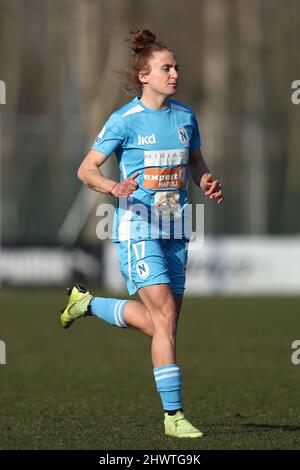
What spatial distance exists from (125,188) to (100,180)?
36 centimetres

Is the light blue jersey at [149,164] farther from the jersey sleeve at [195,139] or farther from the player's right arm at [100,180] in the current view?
the jersey sleeve at [195,139]

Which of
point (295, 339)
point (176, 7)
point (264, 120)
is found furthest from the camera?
point (176, 7)

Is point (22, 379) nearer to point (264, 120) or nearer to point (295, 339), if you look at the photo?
point (295, 339)

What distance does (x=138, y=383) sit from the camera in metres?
11.2

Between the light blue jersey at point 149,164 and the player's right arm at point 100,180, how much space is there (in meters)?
0.07

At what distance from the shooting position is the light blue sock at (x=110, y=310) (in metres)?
8.14

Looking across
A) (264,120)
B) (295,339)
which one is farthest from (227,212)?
(295,339)

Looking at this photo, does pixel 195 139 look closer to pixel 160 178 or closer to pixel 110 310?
pixel 160 178

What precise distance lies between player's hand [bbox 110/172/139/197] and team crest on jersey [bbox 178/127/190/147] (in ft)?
1.95

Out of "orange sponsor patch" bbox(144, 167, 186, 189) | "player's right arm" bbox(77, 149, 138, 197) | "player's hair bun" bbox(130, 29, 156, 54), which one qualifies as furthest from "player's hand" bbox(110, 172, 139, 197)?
"player's hair bun" bbox(130, 29, 156, 54)

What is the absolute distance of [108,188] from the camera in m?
7.46

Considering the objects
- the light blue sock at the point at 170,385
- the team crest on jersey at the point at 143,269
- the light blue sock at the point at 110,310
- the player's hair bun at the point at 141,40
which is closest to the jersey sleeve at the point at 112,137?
the player's hair bun at the point at 141,40

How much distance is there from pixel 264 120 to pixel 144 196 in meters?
23.3

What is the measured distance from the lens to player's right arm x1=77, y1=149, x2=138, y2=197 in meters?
7.28
